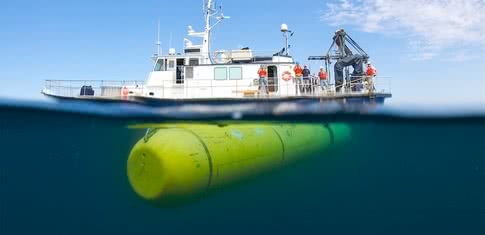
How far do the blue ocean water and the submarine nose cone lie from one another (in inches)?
25.0

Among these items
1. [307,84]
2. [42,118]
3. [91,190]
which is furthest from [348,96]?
[91,190]

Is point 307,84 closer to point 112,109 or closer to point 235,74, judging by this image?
point 235,74

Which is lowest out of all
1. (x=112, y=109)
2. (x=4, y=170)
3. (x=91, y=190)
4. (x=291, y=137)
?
(x=91, y=190)

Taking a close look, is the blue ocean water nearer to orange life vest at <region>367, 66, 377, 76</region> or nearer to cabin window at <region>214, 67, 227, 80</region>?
orange life vest at <region>367, 66, 377, 76</region>

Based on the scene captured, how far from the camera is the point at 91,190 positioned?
29828 mm

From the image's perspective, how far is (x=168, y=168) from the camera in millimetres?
5461

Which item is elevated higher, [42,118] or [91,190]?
Result: [42,118]

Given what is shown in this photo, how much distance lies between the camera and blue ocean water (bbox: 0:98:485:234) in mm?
14266

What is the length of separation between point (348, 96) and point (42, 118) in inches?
572

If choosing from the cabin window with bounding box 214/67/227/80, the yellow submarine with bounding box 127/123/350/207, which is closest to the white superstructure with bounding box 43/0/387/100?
the cabin window with bounding box 214/67/227/80

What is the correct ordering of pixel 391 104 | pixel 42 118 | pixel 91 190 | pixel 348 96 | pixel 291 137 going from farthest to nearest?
pixel 91 190, pixel 348 96, pixel 42 118, pixel 391 104, pixel 291 137

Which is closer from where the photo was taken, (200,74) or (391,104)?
(391,104)

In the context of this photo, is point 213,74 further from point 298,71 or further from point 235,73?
point 298,71

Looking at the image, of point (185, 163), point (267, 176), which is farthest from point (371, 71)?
point (185, 163)
